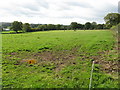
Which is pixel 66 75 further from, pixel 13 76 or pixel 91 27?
pixel 91 27

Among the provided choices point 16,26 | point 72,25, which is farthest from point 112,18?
point 16,26

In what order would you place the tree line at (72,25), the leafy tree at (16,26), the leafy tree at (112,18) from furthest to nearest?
the leafy tree at (112,18) → the tree line at (72,25) → the leafy tree at (16,26)

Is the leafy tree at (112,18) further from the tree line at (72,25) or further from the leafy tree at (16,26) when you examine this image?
the leafy tree at (16,26)

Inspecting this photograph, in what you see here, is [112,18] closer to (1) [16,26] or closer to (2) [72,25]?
(2) [72,25]

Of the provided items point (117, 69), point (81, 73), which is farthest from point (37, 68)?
point (117, 69)

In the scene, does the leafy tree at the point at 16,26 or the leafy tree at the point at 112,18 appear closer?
the leafy tree at the point at 16,26

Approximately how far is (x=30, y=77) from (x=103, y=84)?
13.2 ft

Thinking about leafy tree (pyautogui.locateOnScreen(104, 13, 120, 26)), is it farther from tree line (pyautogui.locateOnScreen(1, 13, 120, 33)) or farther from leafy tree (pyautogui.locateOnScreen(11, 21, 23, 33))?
leafy tree (pyautogui.locateOnScreen(11, 21, 23, 33))

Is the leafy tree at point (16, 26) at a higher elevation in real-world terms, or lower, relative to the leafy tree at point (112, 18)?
lower

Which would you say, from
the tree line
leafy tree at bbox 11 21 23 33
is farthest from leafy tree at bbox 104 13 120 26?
leafy tree at bbox 11 21 23 33

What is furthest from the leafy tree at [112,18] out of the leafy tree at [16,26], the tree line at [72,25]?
the leafy tree at [16,26]

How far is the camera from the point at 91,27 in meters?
156

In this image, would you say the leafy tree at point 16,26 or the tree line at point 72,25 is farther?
the tree line at point 72,25

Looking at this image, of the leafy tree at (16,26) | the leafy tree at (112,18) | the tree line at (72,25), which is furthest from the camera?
the leafy tree at (112,18)
